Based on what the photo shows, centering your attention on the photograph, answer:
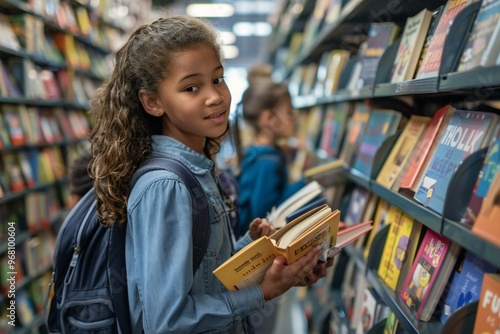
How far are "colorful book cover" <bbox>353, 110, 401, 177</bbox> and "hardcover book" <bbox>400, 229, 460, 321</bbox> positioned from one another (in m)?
0.52

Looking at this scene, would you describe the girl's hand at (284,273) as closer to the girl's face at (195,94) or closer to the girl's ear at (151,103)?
the girl's face at (195,94)

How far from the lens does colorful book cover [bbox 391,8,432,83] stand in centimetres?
160

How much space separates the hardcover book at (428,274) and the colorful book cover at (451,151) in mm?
155

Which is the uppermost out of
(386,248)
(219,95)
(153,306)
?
(219,95)

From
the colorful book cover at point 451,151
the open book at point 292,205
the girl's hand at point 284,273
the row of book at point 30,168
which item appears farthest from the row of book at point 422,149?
the row of book at point 30,168

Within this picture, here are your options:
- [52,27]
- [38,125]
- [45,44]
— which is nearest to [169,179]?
[38,125]

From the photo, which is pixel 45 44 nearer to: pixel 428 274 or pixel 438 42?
pixel 438 42

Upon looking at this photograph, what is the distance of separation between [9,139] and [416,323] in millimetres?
2784

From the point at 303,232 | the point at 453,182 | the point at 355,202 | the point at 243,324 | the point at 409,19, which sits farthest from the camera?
the point at 355,202

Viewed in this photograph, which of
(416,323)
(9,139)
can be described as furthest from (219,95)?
(9,139)

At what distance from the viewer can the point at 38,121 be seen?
3627mm

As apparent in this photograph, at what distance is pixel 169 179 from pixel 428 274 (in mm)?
806

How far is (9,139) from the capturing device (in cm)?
310

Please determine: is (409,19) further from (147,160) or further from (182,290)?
(182,290)
